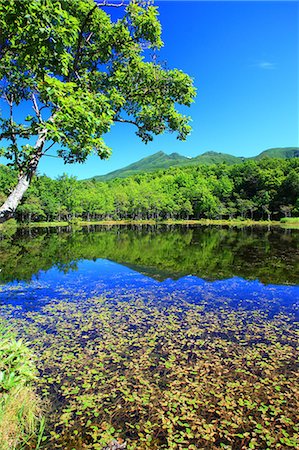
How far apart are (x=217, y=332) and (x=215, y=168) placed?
13718 centimetres

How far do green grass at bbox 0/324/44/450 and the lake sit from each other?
280 millimetres

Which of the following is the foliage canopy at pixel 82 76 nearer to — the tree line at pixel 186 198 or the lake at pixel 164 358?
the lake at pixel 164 358

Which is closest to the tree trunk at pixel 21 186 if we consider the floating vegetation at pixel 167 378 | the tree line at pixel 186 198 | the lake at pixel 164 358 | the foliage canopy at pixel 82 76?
the foliage canopy at pixel 82 76

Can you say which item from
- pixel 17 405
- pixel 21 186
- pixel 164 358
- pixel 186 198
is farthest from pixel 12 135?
pixel 186 198

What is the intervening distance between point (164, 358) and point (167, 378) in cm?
90

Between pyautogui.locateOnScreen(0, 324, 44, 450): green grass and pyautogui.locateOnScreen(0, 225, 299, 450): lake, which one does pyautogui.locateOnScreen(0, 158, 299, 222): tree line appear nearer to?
pyautogui.locateOnScreen(0, 225, 299, 450): lake

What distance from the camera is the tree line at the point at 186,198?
310 feet

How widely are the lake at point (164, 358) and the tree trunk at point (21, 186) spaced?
2.87m

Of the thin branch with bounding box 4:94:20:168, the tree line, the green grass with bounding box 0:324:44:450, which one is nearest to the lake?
the green grass with bounding box 0:324:44:450

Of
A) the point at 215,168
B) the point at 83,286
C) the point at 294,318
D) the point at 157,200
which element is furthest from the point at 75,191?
the point at 294,318

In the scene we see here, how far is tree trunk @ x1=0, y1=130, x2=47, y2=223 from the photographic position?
19.6 feet

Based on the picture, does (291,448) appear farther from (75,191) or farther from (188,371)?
(75,191)

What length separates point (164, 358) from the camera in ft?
24.2

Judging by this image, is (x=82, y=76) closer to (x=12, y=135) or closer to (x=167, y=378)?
(x=12, y=135)
